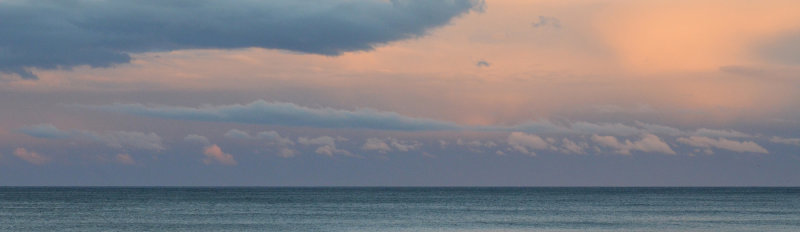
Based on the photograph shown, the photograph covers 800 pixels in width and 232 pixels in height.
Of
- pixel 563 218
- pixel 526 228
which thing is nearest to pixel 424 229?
pixel 526 228

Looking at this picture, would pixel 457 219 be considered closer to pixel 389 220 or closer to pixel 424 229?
pixel 389 220

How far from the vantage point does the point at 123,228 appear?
277 feet

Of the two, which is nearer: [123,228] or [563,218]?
[123,228]

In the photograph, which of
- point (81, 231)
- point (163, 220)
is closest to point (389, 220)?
point (163, 220)

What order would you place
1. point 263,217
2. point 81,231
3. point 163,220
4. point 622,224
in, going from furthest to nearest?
point 263,217 < point 163,220 < point 622,224 < point 81,231

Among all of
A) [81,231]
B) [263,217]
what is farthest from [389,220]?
[81,231]

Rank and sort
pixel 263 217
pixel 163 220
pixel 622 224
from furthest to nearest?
1. pixel 263 217
2. pixel 163 220
3. pixel 622 224

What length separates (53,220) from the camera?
9644 cm

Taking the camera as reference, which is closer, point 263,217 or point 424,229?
point 424,229

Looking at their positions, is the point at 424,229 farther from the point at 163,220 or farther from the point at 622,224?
the point at 163,220

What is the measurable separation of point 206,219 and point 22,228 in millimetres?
19966

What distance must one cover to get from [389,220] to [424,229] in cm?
1658

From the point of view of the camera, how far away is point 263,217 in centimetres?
10475

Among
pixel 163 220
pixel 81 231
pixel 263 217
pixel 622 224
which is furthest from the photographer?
pixel 263 217
